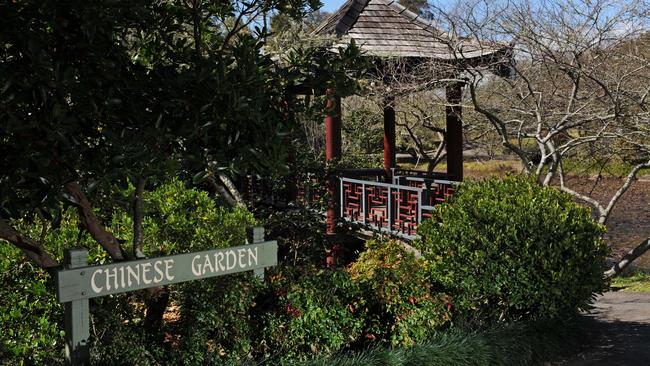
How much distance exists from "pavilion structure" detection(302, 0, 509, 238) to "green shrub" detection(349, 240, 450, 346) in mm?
4149

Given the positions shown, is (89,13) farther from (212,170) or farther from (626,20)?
(626,20)

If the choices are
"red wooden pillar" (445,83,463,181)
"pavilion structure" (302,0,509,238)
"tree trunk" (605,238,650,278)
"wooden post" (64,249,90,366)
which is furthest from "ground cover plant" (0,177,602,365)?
"red wooden pillar" (445,83,463,181)

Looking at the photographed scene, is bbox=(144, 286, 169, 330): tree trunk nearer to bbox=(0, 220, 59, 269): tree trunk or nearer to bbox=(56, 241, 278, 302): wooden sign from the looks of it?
bbox=(0, 220, 59, 269): tree trunk

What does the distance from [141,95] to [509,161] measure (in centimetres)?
3433

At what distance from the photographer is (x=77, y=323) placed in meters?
4.64

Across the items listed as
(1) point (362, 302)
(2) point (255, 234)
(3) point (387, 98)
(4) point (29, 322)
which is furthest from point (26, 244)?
(3) point (387, 98)

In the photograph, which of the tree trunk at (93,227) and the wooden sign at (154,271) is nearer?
the wooden sign at (154,271)

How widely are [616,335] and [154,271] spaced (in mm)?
5801

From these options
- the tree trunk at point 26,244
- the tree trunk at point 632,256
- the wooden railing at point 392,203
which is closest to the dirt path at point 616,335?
the tree trunk at point 632,256

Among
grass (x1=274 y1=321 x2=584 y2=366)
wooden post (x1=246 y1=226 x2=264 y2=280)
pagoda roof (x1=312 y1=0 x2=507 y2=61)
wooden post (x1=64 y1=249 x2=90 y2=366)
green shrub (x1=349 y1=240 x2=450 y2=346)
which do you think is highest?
pagoda roof (x1=312 y1=0 x2=507 y2=61)

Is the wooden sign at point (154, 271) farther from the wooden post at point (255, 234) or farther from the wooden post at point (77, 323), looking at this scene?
the wooden post at point (255, 234)

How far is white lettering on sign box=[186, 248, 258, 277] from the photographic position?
484cm

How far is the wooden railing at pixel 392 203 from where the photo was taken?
11.2m

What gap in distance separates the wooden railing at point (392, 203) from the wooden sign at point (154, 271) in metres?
5.81
